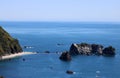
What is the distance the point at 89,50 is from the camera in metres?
174

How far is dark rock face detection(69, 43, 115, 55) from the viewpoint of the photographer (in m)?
171

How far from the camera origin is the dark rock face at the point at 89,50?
17062 centimetres

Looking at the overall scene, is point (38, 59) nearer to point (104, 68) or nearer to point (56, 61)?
point (56, 61)

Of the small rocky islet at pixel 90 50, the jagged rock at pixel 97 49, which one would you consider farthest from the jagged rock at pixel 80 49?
the jagged rock at pixel 97 49

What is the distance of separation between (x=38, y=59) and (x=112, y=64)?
99.5ft

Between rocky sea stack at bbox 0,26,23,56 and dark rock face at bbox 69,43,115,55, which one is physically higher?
rocky sea stack at bbox 0,26,23,56

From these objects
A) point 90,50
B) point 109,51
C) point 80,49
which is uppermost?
point 80,49

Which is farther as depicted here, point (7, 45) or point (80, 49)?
point (80, 49)

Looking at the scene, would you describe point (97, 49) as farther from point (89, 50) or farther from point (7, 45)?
point (7, 45)

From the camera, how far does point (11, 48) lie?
16300 cm

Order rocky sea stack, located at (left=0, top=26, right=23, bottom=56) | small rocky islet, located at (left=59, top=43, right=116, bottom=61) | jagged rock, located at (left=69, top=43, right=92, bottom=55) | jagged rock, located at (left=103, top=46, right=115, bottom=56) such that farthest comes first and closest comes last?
jagged rock, located at (left=69, top=43, right=92, bottom=55) < small rocky islet, located at (left=59, top=43, right=116, bottom=61) < jagged rock, located at (left=103, top=46, right=115, bottom=56) < rocky sea stack, located at (left=0, top=26, right=23, bottom=56)

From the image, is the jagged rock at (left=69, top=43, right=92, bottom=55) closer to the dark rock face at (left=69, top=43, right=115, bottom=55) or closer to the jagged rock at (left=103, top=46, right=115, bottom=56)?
the dark rock face at (left=69, top=43, right=115, bottom=55)

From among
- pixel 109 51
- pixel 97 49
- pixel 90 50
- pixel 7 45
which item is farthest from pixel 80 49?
pixel 7 45

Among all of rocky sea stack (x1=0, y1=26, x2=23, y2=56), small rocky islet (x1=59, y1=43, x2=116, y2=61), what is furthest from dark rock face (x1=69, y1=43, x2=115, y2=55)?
rocky sea stack (x1=0, y1=26, x2=23, y2=56)
